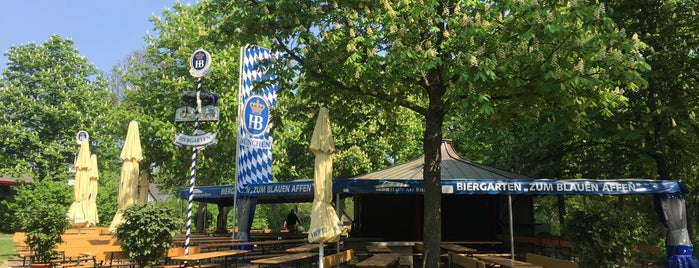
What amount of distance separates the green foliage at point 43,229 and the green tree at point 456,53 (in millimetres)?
6749

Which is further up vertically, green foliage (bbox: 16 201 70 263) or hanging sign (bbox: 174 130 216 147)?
hanging sign (bbox: 174 130 216 147)

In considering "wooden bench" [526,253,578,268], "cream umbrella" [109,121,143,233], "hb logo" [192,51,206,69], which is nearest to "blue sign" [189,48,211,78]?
"hb logo" [192,51,206,69]

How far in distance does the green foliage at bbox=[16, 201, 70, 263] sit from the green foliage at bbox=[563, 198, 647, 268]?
40.4ft

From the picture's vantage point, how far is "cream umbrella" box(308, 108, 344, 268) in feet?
33.0

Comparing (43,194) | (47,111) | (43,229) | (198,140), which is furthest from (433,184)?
(47,111)

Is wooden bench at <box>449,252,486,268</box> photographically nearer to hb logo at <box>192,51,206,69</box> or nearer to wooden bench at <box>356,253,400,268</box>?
wooden bench at <box>356,253,400,268</box>

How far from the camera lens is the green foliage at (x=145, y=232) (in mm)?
10172

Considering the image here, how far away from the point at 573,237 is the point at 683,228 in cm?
363

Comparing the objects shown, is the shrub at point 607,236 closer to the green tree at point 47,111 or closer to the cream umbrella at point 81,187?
the cream umbrella at point 81,187

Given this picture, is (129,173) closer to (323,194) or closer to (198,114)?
(198,114)

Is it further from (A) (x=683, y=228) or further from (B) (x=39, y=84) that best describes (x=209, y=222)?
(A) (x=683, y=228)

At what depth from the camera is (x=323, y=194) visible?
33.7 ft

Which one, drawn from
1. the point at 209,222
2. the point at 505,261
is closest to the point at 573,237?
the point at 505,261

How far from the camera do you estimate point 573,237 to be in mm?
11617
